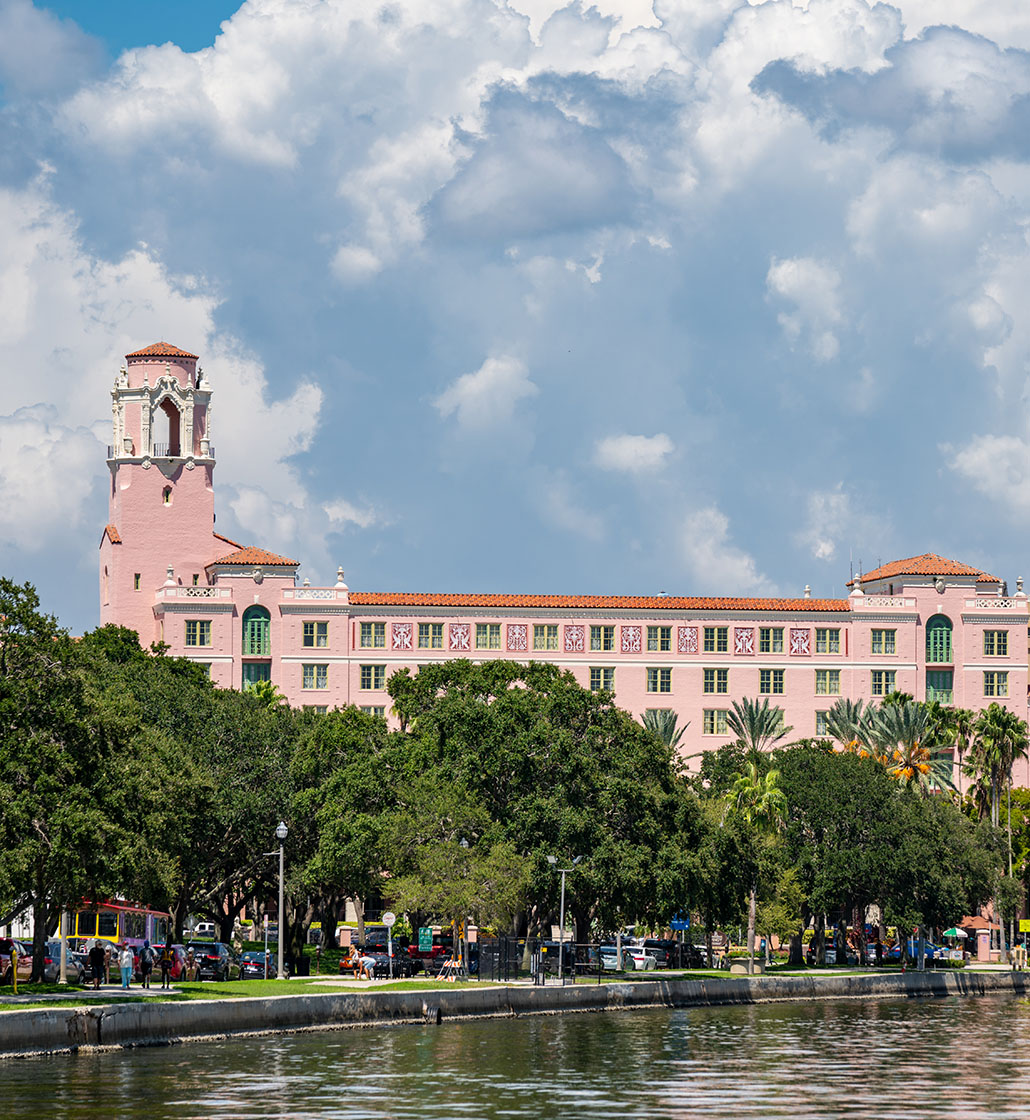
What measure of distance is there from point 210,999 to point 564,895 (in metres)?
25.9

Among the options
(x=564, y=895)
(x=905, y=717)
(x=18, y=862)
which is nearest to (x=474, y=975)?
(x=564, y=895)

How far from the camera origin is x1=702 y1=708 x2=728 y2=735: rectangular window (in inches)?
5443

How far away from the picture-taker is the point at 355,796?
86500 millimetres

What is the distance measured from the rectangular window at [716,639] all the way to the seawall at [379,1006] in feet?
147

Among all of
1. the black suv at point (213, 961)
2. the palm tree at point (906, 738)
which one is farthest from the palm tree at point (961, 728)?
the black suv at point (213, 961)

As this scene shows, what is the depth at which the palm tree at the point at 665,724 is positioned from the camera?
421ft

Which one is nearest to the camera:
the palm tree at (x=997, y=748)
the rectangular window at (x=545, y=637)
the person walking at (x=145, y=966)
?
the person walking at (x=145, y=966)

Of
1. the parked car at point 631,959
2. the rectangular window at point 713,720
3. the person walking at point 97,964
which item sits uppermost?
the rectangular window at point 713,720

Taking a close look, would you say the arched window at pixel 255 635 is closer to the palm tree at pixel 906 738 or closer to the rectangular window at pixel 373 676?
the rectangular window at pixel 373 676

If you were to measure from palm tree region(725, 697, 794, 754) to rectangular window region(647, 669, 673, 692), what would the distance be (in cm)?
604

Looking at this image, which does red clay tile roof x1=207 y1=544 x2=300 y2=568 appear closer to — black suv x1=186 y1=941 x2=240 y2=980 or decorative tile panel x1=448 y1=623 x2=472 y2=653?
decorative tile panel x1=448 y1=623 x2=472 y2=653

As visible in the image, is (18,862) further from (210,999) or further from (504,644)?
(504,644)

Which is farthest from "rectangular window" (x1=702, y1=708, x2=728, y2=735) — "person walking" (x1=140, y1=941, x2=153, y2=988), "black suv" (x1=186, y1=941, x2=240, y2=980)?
"person walking" (x1=140, y1=941, x2=153, y2=988)

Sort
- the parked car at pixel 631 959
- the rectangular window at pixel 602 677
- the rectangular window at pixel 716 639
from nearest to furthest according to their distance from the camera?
1. the parked car at pixel 631 959
2. the rectangular window at pixel 602 677
3. the rectangular window at pixel 716 639
